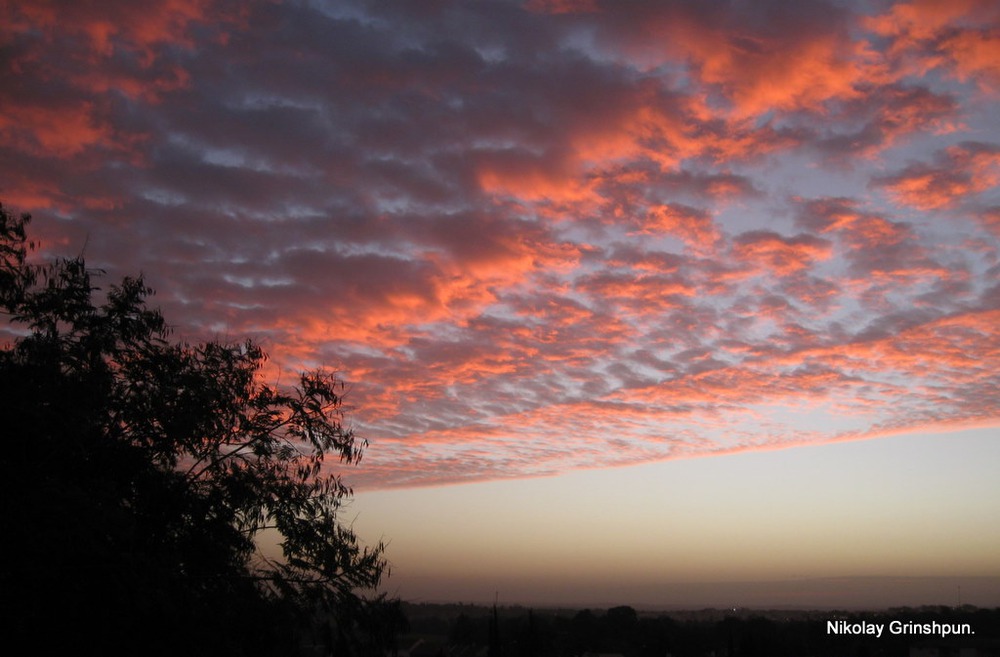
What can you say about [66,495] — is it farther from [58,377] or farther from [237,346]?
[237,346]

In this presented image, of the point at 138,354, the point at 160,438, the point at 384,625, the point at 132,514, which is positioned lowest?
the point at 384,625

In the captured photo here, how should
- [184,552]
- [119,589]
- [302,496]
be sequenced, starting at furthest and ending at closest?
[302,496], [184,552], [119,589]

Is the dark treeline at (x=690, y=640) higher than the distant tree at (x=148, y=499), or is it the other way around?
the distant tree at (x=148, y=499)

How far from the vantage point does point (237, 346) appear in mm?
16469

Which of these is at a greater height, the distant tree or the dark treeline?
the distant tree

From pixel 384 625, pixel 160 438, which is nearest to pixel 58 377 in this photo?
pixel 160 438

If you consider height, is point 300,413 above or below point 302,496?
above

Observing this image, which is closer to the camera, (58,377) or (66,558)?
(66,558)

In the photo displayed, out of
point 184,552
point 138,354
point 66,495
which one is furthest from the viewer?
point 138,354

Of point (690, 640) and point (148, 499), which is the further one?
point (690, 640)

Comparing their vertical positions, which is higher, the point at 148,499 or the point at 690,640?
the point at 148,499

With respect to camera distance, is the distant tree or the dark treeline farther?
the dark treeline

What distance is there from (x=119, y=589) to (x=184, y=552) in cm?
260

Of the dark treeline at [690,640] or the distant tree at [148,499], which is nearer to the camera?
the distant tree at [148,499]
